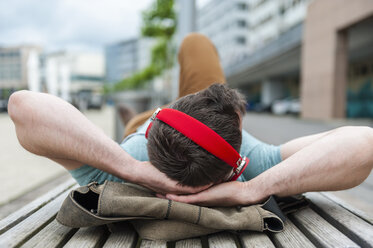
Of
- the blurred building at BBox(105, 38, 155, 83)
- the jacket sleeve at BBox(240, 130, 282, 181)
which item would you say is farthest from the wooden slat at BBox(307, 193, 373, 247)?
the blurred building at BBox(105, 38, 155, 83)

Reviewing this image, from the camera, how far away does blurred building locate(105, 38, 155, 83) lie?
374 ft

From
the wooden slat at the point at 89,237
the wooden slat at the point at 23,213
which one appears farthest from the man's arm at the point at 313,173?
the wooden slat at the point at 23,213

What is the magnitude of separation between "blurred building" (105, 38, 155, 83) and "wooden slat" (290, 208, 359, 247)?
10976 cm

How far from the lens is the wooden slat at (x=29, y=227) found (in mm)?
1059

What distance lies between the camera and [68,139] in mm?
1229

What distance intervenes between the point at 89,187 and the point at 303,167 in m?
0.85

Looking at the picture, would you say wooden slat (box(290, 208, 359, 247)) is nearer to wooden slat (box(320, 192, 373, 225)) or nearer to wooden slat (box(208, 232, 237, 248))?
wooden slat (box(320, 192, 373, 225))

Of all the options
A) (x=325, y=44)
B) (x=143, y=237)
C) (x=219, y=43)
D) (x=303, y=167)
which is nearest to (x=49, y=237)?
(x=143, y=237)

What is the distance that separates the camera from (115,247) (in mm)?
1054

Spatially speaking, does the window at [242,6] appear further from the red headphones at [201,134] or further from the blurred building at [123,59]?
the red headphones at [201,134]

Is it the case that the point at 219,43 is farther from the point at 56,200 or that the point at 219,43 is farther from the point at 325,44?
the point at 56,200

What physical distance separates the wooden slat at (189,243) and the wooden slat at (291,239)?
0.28 m

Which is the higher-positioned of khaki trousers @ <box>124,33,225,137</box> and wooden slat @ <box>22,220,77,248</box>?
khaki trousers @ <box>124,33,225,137</box>

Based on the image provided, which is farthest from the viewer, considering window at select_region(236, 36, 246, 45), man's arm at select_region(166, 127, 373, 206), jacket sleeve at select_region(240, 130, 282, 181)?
window at select_region(236, 36, 246, 45)
